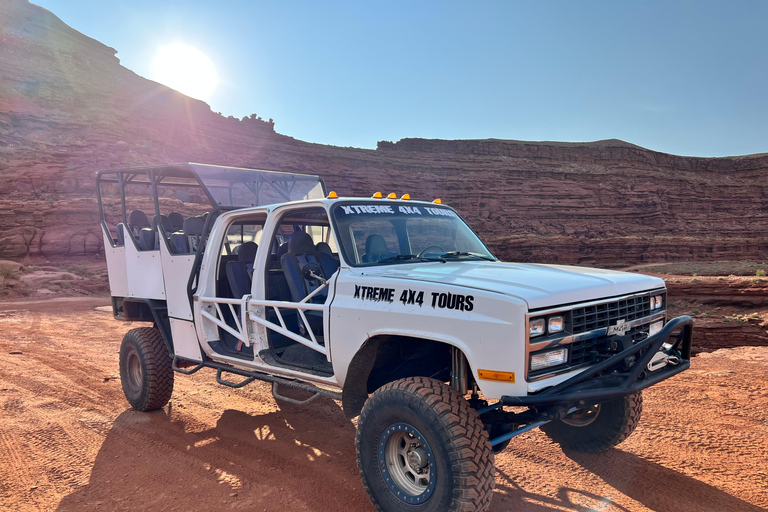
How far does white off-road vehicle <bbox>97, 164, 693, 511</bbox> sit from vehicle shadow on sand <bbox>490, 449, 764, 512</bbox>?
12.0 inches

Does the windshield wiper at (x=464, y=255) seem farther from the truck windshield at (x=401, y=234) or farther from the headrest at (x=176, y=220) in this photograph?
the headrest at (x=176, y=220)

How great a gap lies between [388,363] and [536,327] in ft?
4.65

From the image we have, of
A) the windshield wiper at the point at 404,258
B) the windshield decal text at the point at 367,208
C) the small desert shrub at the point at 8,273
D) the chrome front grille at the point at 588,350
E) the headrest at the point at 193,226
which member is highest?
the windshield decal text at the point at 367,208

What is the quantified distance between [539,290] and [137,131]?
49.8 meters

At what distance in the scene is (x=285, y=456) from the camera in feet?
14.9

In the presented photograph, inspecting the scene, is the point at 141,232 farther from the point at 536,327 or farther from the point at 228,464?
the point at 536,327

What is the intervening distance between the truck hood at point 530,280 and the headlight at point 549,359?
292 millimetres

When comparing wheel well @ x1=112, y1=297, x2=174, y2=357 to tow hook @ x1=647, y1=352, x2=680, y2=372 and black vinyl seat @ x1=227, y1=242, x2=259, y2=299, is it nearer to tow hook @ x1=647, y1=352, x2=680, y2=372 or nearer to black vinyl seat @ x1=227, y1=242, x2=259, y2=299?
black vinyl seat @ x1=227, y1=242, x2=259, y2=299

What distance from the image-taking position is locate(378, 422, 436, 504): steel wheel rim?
3.17m

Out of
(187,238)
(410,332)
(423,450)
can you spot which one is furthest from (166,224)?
(423,450)

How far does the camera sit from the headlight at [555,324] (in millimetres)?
3028

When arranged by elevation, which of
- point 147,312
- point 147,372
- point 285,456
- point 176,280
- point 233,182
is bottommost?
point 285,456

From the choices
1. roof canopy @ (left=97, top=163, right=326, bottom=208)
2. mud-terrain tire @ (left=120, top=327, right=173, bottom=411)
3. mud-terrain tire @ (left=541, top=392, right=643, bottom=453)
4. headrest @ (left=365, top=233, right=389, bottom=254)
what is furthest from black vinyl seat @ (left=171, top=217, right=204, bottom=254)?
mud-terrain tire @ (left=541, top=392, right=643, bottom=453)

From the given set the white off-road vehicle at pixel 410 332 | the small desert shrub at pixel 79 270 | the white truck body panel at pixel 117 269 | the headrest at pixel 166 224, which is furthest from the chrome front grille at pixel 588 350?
the small desert shrub at pixel 79 270
